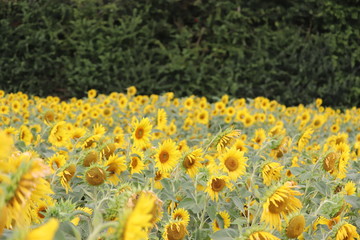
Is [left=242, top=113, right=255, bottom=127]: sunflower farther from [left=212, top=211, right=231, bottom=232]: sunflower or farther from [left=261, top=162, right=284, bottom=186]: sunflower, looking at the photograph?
[left=212, top=211, right=231, bottom=232]: sunflower

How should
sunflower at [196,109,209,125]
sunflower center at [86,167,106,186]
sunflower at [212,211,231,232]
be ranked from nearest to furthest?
sunflower center at [86,167,106,186] → sunflower at [212,211,231,232] → sunflower at [196,109,209,125]

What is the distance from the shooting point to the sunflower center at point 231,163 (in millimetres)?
1949

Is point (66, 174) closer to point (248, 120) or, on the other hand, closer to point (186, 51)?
point (248, 120)

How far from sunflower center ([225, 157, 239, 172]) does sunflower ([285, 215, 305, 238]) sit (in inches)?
23.6

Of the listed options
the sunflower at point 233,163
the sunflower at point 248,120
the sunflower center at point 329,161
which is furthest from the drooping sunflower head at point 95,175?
the sunflower at point 248,120

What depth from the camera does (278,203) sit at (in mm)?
1254

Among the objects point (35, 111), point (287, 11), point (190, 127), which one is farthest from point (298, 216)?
point (287, 11)

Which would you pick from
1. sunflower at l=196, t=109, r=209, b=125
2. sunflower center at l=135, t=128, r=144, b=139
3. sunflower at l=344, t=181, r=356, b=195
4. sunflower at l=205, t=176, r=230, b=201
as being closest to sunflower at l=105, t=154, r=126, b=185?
sunflower at l=205, t=176, r=230, b=201

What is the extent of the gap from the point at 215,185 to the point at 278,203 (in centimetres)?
43

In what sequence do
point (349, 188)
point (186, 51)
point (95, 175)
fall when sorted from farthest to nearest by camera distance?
point (186, 51) < point (349, 188) < point (95, 175)

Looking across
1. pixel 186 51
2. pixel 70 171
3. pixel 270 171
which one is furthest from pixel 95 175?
pixel 186 51

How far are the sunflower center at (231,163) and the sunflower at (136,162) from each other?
33 centimetres

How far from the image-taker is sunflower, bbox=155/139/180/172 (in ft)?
6.53

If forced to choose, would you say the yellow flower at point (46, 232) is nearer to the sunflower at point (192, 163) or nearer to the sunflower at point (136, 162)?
the sunflower at point (192, 163)
